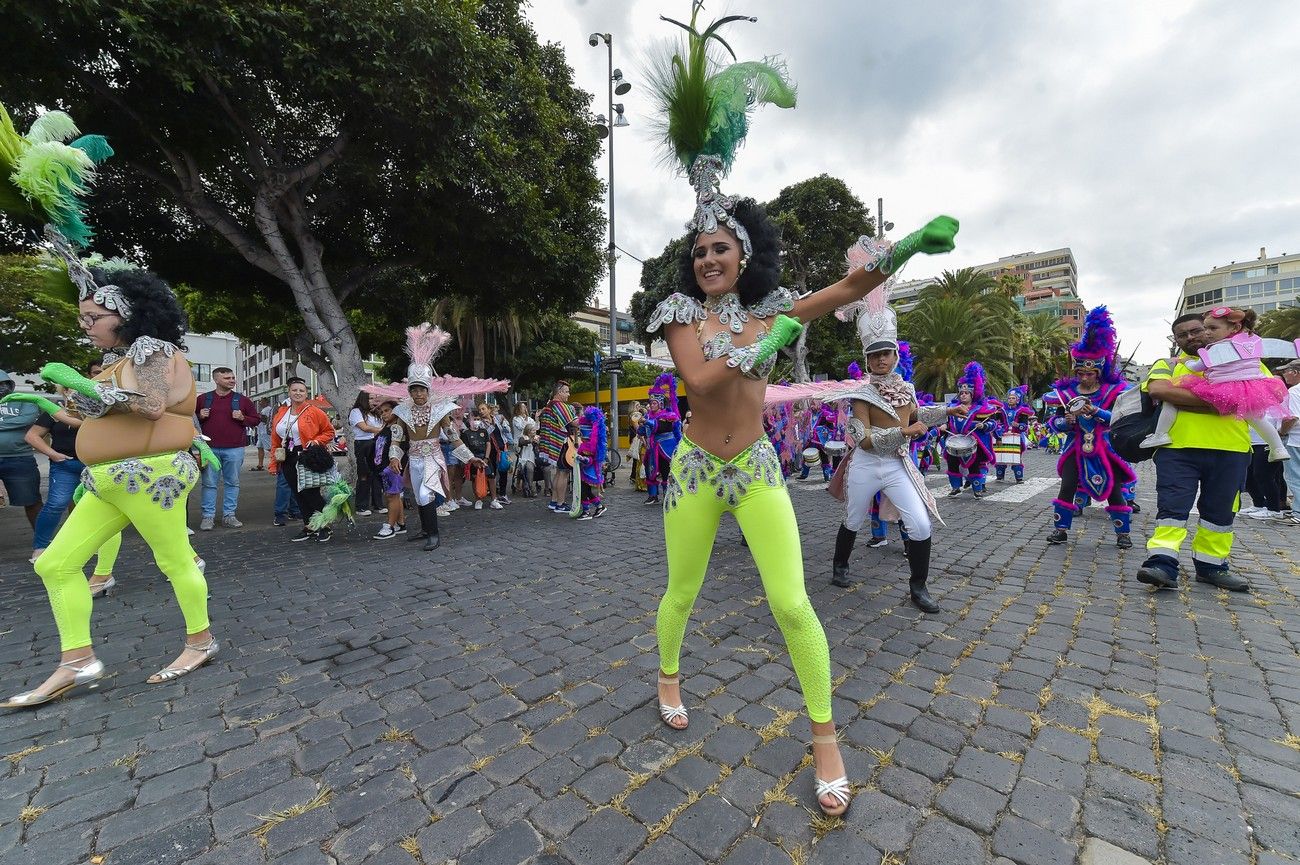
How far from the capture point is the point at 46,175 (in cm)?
303

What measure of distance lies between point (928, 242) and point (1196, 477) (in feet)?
13.3

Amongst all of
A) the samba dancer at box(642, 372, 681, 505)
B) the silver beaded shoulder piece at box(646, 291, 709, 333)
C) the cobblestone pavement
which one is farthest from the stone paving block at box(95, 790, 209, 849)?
the samba dancer at box(642, 372, 681, 505)

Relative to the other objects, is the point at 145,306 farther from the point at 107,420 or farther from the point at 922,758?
the point at 922,758

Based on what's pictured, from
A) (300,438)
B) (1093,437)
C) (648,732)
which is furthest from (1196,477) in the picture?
(300,438)

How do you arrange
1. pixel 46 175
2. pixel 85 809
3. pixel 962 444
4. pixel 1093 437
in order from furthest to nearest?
pixel 962 444, pixel 1093 437, pixel 46 175, pixel 85 809

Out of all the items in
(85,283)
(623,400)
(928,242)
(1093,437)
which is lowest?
(1093,437)

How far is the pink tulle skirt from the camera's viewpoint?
394 centimetres

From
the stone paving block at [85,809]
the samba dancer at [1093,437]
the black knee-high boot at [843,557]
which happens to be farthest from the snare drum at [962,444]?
the stone paving block at [85,809]

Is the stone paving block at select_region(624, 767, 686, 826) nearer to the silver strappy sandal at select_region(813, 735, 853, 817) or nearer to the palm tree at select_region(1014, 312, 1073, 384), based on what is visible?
the silver strappy sandal at select_region(813, 735, 853, 817)

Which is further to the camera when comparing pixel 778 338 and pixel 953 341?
pixel 953 341

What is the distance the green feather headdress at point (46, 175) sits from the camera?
3.01 meters

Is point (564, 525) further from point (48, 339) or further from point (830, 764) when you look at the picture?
point (48, 339)

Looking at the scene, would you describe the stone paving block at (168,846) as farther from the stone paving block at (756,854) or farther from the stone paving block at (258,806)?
the stone paving block at (756,854)

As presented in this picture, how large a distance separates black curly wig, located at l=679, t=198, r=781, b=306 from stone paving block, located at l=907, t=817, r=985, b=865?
6.79 ft
